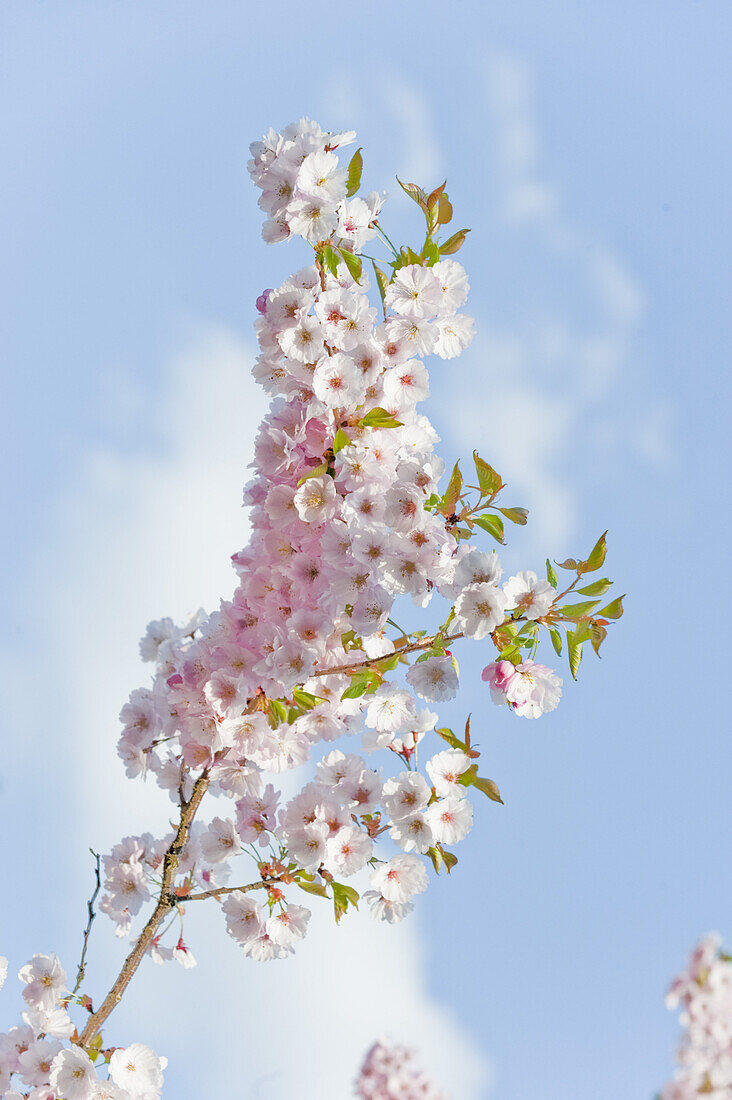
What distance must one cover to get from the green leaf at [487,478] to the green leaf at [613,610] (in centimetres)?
52

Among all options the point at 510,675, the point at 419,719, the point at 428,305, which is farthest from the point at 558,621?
the point at 428,305

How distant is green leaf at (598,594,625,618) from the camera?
266cm

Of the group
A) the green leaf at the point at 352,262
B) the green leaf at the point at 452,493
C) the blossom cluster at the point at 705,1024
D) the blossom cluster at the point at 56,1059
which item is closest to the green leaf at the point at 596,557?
the green leaf at the point at 452,493

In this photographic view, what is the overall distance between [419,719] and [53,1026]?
166 centimetres

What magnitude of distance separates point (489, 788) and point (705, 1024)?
2.92m

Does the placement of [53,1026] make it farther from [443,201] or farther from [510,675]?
[443,201]

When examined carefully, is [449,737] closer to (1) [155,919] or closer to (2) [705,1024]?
(1) [155,919]

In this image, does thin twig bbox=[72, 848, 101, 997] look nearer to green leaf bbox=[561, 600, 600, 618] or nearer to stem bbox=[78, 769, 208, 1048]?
stem bbox=[78, 769, 208, 1048]

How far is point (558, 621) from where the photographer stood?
2697mm

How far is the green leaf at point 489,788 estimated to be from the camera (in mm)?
2732

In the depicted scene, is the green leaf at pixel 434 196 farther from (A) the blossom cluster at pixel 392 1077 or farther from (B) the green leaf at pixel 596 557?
(A) the blossom cluster at pixel 392 1077

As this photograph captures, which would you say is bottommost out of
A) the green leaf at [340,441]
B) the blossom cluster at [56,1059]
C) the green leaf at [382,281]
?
the blossom cluster at [56,1059]

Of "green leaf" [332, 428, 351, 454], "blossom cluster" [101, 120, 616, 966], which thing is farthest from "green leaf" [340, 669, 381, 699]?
"green leaf" [332, 428, 351, 454]

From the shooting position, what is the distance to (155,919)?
2828mm
